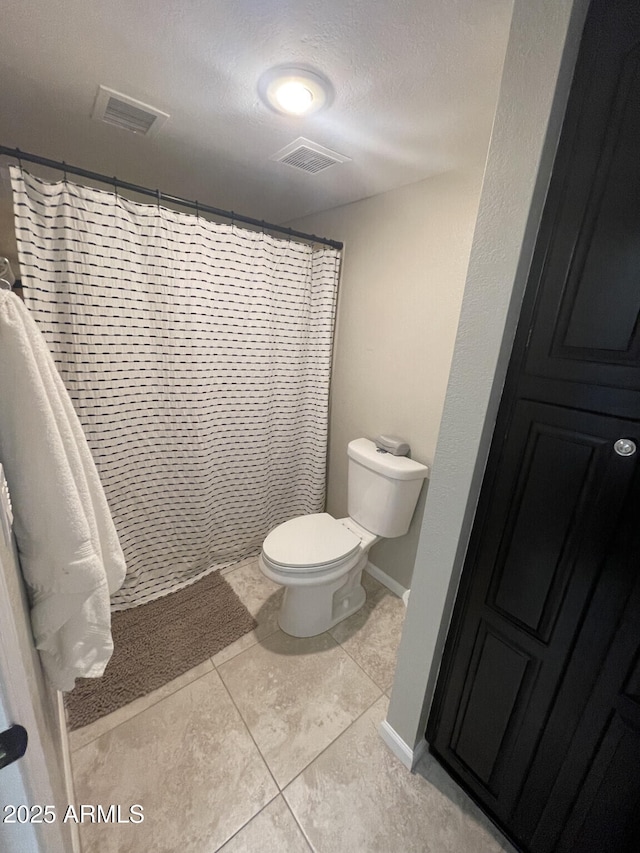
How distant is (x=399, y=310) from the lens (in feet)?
5.47

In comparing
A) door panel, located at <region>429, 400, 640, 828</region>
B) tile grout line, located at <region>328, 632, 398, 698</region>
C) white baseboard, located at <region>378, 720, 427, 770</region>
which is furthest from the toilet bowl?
door panel, located at <region>429, 400, 640, 828</region>

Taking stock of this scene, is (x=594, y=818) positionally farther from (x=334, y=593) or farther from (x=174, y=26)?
(x=174, y=26)

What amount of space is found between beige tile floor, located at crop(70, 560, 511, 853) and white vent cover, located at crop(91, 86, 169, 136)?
212 cm

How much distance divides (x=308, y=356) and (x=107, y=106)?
128cm

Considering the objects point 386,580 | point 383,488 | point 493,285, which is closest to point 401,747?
point 386,580

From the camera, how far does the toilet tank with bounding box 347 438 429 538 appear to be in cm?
159

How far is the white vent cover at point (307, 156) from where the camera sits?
1.28 m

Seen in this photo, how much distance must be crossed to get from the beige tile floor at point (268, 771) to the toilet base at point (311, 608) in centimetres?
12

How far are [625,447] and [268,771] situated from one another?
4.67ft

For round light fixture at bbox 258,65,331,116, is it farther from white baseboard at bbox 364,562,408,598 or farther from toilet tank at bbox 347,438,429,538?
white baseboard at bbox 364,562,408,598

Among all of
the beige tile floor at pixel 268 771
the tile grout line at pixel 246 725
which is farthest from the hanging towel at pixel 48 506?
the tile grout line at pixel 246 725

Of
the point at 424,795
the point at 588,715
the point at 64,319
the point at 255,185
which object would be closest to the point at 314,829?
the point at 424,795

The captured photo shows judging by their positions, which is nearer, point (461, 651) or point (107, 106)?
point (461, 651)

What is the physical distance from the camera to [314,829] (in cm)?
99
